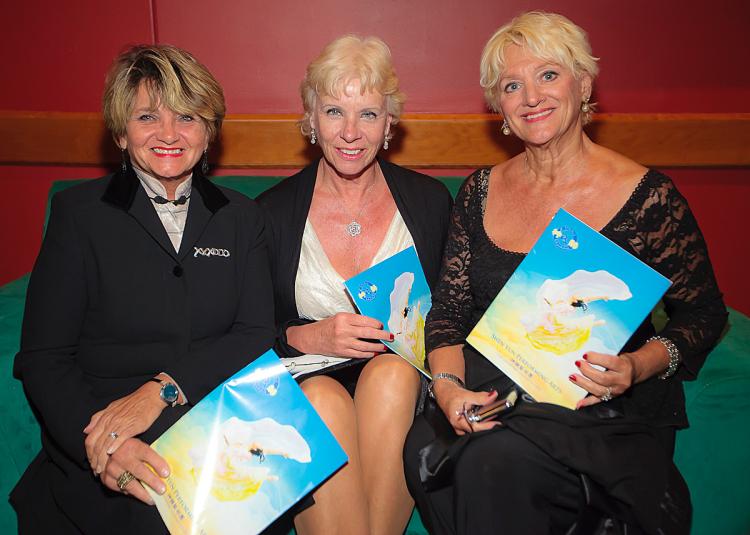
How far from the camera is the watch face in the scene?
1676 millimetres

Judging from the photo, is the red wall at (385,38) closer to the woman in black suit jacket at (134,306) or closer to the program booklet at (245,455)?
the woman in black suit jacket at (134,306)

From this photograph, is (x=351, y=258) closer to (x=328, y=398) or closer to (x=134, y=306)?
(x=328, y=398)

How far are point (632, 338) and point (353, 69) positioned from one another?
111cm

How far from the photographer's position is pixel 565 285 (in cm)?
166

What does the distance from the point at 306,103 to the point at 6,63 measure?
141cm

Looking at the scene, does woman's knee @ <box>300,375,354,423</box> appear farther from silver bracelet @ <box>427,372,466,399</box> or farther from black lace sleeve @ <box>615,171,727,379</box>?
black lace sleeve @ <box>615,171,727,379</box>

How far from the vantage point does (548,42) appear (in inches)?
70.4

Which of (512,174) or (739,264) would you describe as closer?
(512,174)

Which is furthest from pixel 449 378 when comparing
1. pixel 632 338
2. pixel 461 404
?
pixel 632 338

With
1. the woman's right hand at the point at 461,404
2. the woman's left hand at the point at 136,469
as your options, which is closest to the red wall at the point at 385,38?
the woman's right hand at the point at 461,404

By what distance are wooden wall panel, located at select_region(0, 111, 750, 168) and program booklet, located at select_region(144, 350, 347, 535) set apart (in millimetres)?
1208

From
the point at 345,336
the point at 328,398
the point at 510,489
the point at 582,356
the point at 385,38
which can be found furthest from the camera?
the point at 385,38

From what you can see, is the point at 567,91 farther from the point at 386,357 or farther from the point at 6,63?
the point at 6,63

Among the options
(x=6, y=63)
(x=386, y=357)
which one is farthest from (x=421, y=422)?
(x=6, y=63)
